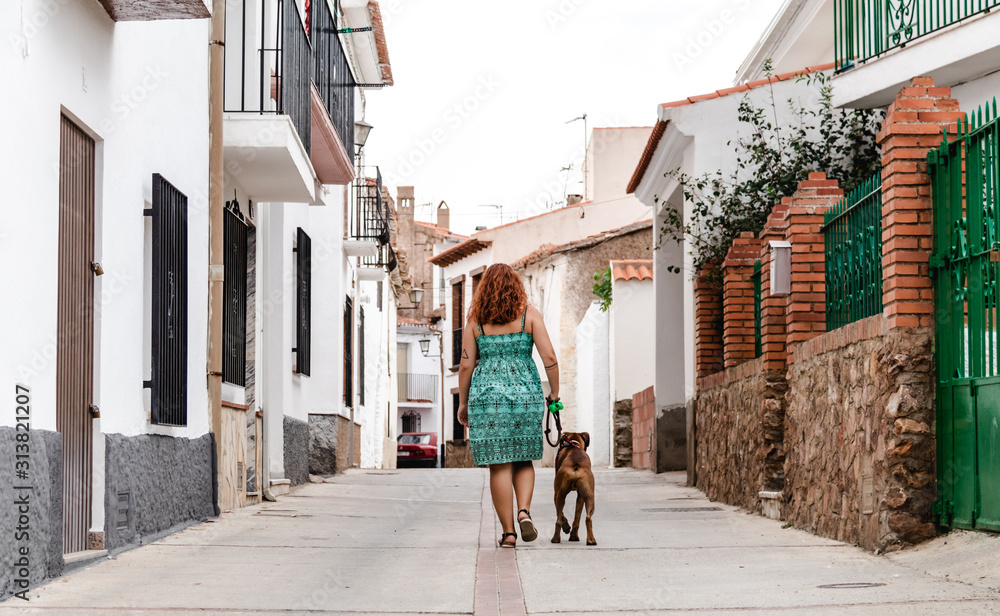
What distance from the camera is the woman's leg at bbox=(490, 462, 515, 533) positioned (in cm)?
753

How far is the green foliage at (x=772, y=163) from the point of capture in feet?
44.2

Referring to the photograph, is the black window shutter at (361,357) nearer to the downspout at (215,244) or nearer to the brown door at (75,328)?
the downspout at (215,244)

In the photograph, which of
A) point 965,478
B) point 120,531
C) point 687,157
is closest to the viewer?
point 965,478

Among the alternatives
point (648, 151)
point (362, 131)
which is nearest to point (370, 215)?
point (362, 131)

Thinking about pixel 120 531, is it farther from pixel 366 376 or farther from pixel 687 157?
pixel 366 376

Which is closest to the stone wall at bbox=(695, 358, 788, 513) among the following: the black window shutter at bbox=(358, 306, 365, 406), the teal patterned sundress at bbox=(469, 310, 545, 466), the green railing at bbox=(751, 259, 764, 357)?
the green railing at bbox=(751, 259, 764, 357)

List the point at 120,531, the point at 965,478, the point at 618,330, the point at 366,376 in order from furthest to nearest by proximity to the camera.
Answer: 1. the point at 366,376
2. the point at 618,330
3. the point at 120,531
4. the point at 965,478

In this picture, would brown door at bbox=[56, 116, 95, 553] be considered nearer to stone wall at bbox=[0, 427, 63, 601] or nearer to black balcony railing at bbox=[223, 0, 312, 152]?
stone wall at bbox=[0, 427, 63, 601]

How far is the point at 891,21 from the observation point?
508 inches

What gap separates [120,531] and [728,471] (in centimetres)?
638

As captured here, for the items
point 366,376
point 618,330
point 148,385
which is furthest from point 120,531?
point 366,376

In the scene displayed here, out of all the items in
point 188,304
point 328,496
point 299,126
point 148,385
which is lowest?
point 328,496

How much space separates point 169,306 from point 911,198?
5021 mm

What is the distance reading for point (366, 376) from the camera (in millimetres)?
26906
